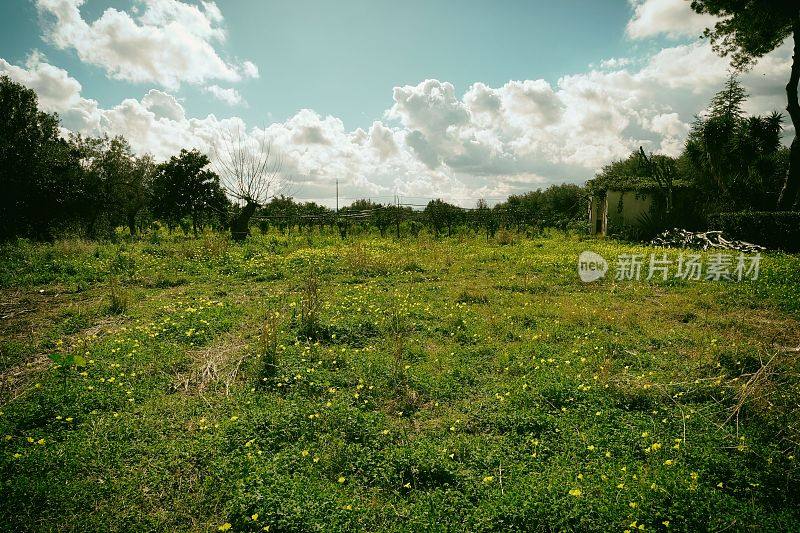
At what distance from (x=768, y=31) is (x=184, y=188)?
32.8 m

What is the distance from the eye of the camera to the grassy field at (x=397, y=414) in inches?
124

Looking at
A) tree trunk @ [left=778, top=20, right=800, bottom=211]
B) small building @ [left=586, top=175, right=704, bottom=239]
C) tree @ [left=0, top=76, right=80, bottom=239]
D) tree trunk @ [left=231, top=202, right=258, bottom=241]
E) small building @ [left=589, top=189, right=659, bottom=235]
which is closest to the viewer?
tree trunk @ [left=778, top=20, right=800, bottom=211]

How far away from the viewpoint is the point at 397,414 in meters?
4.55

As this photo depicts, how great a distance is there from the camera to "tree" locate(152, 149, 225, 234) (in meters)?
27.1

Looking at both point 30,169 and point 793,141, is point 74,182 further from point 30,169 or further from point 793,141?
point 793,141

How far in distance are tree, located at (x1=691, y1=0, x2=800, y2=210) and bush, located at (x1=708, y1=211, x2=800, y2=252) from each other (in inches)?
131

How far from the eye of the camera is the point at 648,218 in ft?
75.6

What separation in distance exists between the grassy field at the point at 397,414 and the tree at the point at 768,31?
589 inches

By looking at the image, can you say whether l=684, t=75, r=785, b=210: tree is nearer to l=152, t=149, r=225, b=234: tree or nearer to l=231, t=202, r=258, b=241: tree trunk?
l=231, t=202, r=258, b=241: tree trunk

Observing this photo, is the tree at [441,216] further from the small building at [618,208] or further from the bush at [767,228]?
the bush at [767,228]

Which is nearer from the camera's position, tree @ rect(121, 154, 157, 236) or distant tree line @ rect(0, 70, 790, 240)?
distant tree line @ rect(0, 70, 790, 240)

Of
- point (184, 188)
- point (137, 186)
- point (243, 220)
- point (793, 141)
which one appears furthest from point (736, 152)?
point (137, 186)

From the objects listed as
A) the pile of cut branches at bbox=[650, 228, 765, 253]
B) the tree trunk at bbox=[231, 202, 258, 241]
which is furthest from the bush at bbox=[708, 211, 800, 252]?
the tree trunk at bbox=[231, 202, 258, 241]

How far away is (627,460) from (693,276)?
9775 mm
